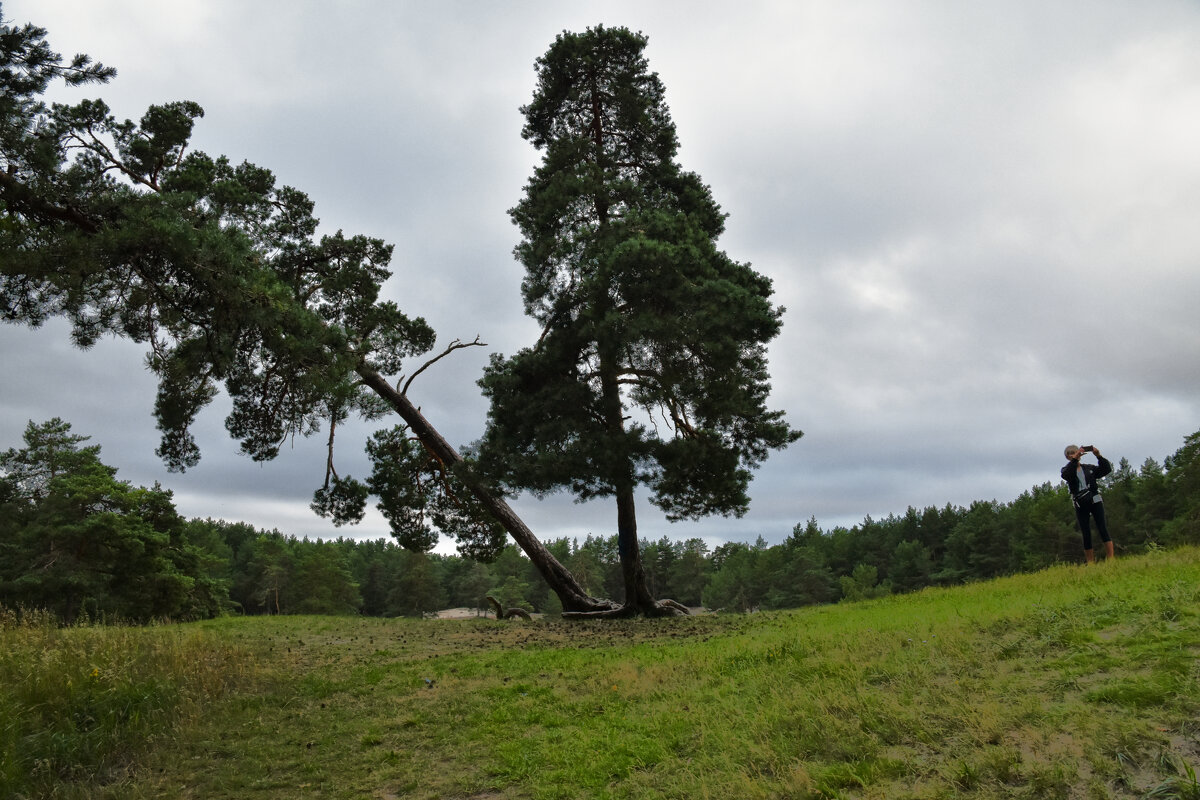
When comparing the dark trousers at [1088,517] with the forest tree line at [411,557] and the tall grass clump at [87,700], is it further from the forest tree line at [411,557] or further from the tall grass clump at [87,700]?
the tall grass clump at [87,700]

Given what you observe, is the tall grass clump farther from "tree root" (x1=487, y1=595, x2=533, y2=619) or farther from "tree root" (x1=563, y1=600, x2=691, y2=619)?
"tree root" (x1=487, y1=595, x2=533, y2=619)

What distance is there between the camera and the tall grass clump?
5.78 metres

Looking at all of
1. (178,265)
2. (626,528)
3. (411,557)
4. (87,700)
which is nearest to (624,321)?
(626,528)

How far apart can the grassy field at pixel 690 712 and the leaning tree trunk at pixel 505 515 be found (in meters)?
8.72

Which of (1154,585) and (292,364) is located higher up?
(292,364)

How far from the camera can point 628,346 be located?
14289mm

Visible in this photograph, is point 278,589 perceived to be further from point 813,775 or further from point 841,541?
point 813,775

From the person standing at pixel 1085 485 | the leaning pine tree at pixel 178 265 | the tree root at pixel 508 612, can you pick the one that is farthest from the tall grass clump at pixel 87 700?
the person standing at pixel 1085 485

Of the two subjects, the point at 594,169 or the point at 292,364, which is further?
the point at 594,169

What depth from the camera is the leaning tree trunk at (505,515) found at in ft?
61.9

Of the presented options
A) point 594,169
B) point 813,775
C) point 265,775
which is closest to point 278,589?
point 594,169

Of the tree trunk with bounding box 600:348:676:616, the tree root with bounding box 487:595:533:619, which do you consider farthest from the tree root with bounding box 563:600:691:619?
the tree root with bounding box 487:595:533:619

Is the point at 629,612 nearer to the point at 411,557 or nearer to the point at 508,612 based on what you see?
the point at 508,612

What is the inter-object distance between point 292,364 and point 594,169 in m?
9.70
